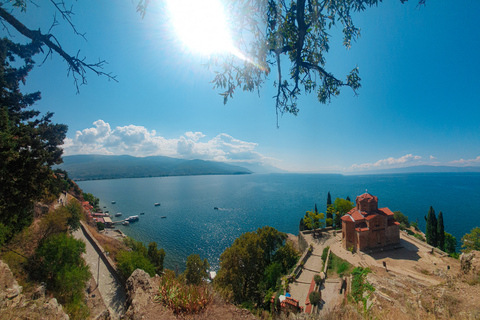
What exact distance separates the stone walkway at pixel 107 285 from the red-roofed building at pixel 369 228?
68.0 feet

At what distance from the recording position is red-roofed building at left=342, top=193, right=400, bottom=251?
17.4 metres

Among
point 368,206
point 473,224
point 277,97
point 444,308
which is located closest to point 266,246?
point 368,206

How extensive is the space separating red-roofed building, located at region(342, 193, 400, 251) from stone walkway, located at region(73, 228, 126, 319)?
816 inches

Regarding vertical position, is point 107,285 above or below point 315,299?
below

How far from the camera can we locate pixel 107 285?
1411 cm

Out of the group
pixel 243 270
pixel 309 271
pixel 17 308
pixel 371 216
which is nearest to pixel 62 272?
pixel 17 308

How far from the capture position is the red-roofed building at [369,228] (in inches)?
684

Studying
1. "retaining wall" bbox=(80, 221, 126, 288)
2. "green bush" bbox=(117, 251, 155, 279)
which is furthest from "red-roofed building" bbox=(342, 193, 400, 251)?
"retaining wall" bbox=(80, 221, 126, 288)

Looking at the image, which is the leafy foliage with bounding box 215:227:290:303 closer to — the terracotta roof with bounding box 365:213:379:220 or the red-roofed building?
the red-roofed building

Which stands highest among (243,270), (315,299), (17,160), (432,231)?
(17,160)

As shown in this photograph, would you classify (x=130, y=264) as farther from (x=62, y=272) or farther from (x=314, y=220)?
(x=314, y=220)

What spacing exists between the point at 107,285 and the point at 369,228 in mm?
24441

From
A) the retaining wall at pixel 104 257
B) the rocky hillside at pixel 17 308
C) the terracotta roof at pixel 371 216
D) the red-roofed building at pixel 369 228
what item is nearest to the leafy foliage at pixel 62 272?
the retaining wall at pixel 104 257

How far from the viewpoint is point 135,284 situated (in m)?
4.74
